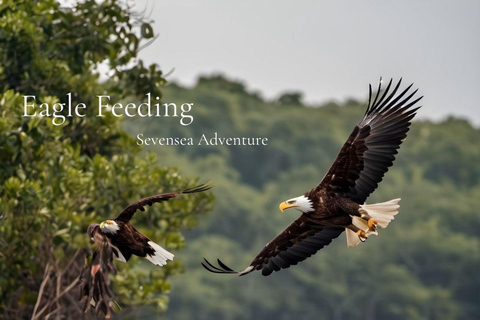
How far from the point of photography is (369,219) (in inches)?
346

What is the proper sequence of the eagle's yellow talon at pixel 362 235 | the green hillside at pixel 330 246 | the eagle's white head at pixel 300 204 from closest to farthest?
the eagle's yellow talon at pixel 362 235 < the eagle's white head at pixel 300 204 < the green hillside at pixel 330 246

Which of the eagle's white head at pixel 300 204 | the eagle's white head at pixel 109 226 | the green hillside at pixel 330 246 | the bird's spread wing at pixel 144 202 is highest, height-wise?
the green hillside at pixel 330 246

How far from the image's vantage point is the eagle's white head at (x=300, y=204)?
8.98 meters

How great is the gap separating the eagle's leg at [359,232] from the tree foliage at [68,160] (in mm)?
3409

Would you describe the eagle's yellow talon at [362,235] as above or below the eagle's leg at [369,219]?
below

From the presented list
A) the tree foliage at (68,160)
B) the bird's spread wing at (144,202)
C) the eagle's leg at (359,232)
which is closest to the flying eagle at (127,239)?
the bird's spread wing at (144,202)

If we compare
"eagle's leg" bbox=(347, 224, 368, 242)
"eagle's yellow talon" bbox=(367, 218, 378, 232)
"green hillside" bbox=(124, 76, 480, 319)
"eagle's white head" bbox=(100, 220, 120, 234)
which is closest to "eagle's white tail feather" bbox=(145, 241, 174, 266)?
"eagle's white head" bbox=(100, 220, 120, 234)

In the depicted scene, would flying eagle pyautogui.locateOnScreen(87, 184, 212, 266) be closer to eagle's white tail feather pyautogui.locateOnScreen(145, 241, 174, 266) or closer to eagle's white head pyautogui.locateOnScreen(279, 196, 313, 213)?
eagle's white tail feather pyautogui.locateOnScreen(145, 241, 174, 266)

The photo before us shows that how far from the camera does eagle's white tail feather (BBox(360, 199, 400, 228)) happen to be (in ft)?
28.6

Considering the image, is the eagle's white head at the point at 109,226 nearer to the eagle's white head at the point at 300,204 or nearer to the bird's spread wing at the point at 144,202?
the bird's spread wing at the point at 144,202

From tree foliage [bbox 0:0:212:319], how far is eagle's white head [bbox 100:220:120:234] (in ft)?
7.28

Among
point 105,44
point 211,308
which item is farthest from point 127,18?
point 211,308

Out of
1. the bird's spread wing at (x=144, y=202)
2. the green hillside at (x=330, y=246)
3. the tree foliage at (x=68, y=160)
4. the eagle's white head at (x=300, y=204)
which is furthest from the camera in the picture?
the green hillside at (x=330, y=246)

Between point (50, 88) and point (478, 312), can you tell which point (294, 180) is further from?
point (50, 88)
